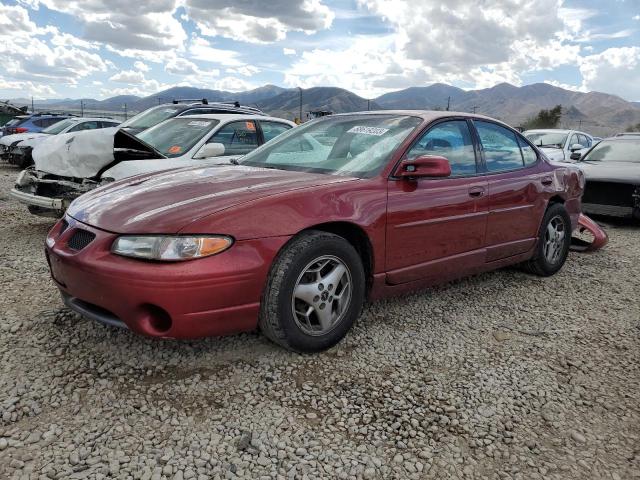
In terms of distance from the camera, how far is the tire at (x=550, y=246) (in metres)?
4.58

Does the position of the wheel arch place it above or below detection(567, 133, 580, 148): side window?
below

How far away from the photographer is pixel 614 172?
25.2ft

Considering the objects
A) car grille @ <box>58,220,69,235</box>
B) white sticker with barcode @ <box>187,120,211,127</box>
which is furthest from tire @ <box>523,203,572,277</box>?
white sticker with barcode @ <box>187,120,211,127</box>

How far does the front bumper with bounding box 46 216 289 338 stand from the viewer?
2.41m

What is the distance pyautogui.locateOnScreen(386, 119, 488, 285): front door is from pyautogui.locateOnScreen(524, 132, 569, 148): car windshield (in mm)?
8269

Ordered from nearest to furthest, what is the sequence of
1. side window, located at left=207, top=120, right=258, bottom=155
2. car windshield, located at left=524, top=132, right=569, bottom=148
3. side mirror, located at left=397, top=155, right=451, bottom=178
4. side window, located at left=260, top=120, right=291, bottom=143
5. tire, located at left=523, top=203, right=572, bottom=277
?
1. side mirror, located at left=397, top=155, right=451, bottom=178
2. tire, located at left=523, top=203, right=572, bottom=277
3. side window, located at left=207, top=120, right=258, bottom=155
4. side window, located at left=260, top=120, right=291, bottom=143
5. car windshield, located at left=524, top=132, right=569, bottom=148

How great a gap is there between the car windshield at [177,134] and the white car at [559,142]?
7449 mm

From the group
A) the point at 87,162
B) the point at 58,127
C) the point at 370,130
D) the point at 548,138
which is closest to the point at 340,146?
the point at 370,130

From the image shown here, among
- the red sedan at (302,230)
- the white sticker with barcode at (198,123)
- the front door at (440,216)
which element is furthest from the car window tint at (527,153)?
the white sticker with barcode at (198,123)

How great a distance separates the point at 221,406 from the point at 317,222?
108 cm

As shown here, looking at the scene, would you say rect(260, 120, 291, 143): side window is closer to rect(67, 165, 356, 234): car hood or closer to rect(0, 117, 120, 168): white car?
rect(67, 165, 356, 234): car hood

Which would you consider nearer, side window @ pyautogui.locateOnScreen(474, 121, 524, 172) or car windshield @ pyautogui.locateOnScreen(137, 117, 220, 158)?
side window @ pyautogui.locateOnScreen(474, 121, 524, 172)

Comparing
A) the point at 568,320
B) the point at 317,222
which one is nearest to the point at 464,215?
the point at 568,320

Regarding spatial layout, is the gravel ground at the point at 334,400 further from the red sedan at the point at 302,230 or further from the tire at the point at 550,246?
the tire at the point at 550,246
